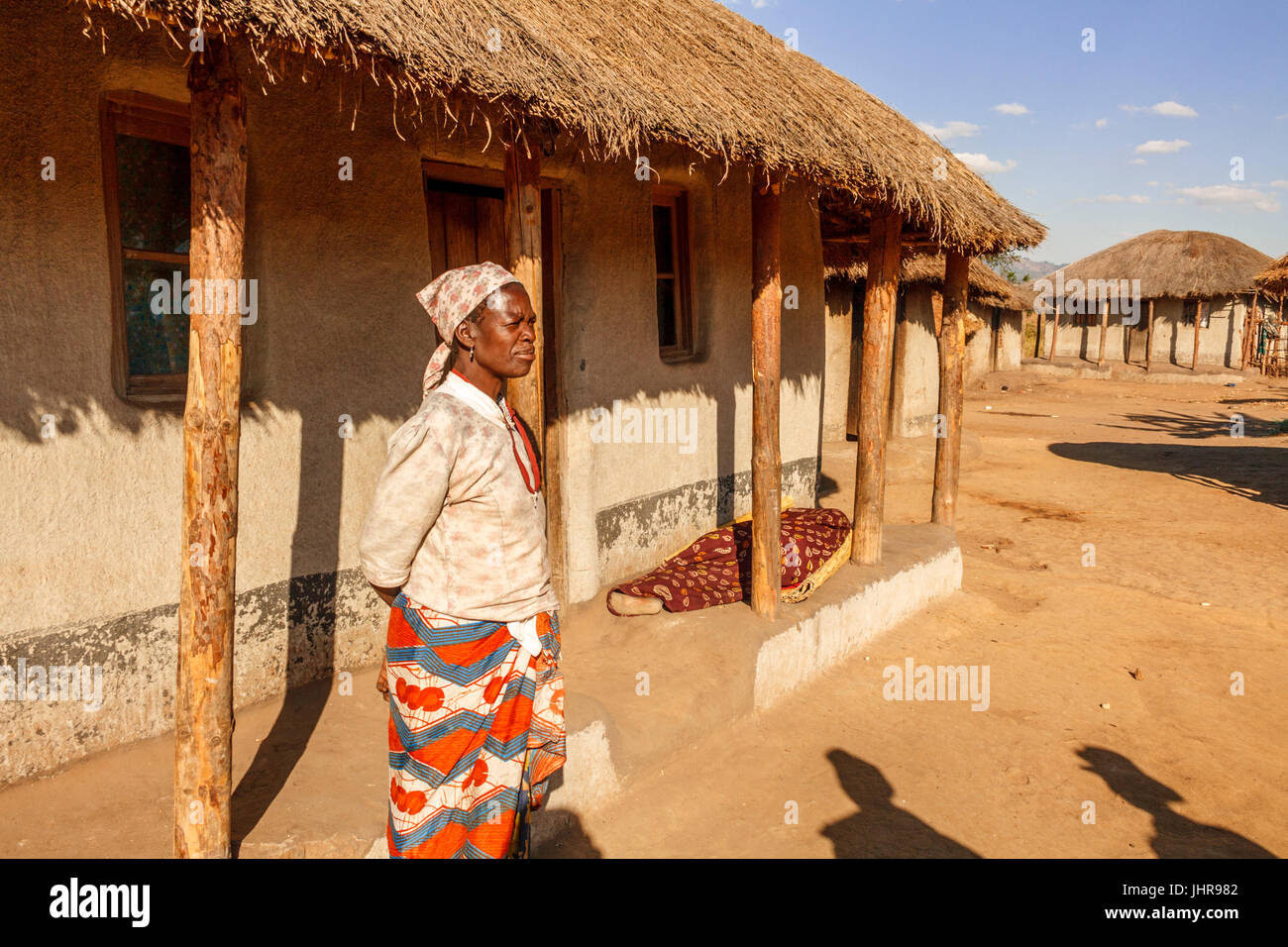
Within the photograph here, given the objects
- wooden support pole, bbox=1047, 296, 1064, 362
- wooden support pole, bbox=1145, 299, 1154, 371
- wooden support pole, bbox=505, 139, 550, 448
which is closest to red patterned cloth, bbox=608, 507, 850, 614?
wooden support pole, bbox=505, 139, 550, 448

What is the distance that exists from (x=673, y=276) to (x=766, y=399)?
1.69 metres

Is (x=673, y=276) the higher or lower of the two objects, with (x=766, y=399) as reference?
higher

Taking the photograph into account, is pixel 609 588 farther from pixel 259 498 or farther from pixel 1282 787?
pixel 1282 787

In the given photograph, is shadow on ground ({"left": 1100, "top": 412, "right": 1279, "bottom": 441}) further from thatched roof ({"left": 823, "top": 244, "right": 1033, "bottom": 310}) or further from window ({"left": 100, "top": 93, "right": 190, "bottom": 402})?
window ({"left": 100, "top": 93, "right": 190, "bottom": 402})

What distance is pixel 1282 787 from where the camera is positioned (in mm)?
4297

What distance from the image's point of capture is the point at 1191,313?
27391 mm

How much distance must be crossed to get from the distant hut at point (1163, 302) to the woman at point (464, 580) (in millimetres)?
29126

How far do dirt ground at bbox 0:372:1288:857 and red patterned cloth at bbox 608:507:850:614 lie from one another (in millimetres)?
705

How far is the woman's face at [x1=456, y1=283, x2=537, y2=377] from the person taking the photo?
2.42 meters

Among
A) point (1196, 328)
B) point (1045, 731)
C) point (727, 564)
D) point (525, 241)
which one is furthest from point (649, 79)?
point (1196, 328)

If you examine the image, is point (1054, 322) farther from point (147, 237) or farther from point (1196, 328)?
point (147, 237)

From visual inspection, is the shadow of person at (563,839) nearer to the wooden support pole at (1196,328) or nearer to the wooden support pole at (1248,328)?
the wooden support pole at (1196,328)

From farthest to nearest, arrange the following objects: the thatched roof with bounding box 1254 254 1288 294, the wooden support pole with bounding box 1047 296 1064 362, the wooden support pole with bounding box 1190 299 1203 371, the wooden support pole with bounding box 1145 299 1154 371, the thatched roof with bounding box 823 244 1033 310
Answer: the wooden support pole with bounding box 1047 296 1064 362
the wooden support pole with bounding box 1145 299 1154 371
the wooden support pole with bounding box 1190 299 1203 371
the thatched roof with bounding box 1254 254 1288 294
the thatched roof with bounding box 823 244 1033 310
